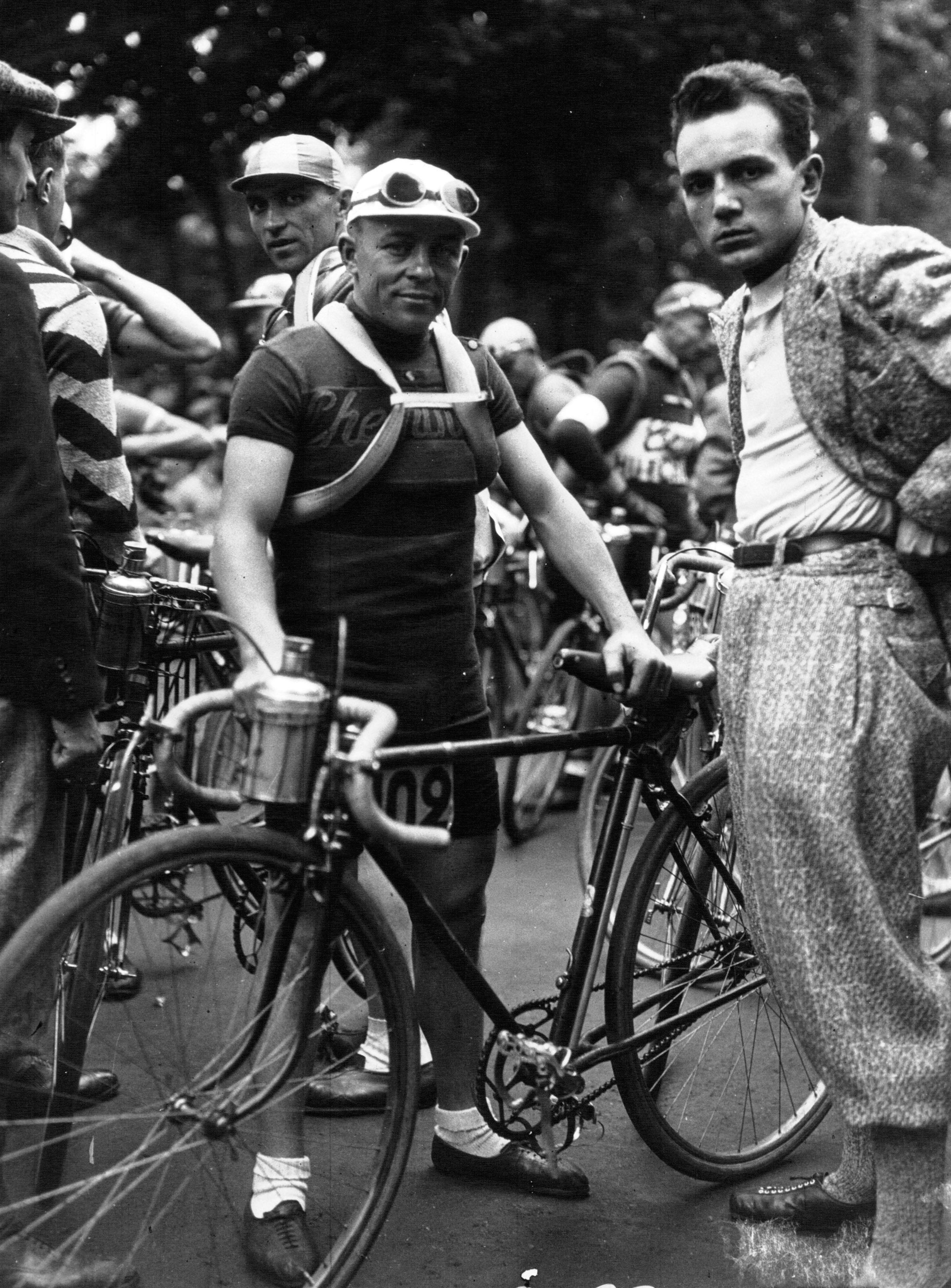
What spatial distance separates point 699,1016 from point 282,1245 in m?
1.00

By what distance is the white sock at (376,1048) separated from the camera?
3080 millimetres

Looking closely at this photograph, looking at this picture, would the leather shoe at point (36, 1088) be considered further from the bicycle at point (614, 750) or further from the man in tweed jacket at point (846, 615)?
the bicycle at point (614, 750)

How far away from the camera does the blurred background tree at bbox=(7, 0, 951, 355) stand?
408 inches

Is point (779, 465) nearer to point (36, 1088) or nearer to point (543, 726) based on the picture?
point (36, 1088)

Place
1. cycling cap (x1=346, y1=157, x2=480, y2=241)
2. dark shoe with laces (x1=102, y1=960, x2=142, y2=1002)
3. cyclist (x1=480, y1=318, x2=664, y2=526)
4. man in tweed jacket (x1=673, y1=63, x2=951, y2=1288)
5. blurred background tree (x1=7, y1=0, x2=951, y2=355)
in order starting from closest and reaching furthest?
man in tweed jacket (x1=673, y1=63, x2=951, y2=1288) → cycling cap (x1=346, y1=157, x2=480, y2=241) → dark shoe with laces (x1=102, y1=960, x2=142, y2=1002) → cyclist (x1=480, y1=318, x2=664, y2=526) → blurred background tree (x1=7, y1=0, x2=951, y2=355)

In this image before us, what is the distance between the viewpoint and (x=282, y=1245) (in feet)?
9.95

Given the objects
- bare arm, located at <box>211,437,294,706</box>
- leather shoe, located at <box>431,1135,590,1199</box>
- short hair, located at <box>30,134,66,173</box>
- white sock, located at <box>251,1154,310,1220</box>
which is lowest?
leather shoe, located at <box>431,1135,590,1199</box>

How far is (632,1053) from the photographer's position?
11.3 ft

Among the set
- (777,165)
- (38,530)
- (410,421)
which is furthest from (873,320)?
(38,530)

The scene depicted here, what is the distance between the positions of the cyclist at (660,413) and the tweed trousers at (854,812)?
4375 mm

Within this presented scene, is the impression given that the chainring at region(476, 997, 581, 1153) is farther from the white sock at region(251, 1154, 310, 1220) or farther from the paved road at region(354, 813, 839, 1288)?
the white sock at region(251, 1154, 310, 1220)

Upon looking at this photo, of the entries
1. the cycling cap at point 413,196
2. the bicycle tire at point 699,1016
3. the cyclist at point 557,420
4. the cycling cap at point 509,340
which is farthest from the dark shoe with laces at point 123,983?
the cycling cap at point 509,340

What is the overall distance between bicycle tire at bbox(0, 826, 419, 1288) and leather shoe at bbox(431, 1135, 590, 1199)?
496 mm

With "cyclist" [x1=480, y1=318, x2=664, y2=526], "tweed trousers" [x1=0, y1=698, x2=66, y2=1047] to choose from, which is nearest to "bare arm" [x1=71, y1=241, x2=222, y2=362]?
"tweed trousers" [x1=0, y1=698, x2=66, y2=1047]
